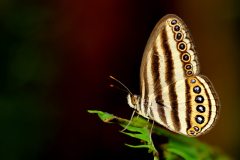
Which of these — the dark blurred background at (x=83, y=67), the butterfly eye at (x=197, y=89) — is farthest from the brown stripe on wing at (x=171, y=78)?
the dark blurred background at (x=83, y=67)

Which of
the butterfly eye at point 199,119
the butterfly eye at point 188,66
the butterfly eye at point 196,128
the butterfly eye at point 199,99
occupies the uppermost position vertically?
the butterfly eye at point 188,66

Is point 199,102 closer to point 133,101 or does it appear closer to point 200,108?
point 200,108

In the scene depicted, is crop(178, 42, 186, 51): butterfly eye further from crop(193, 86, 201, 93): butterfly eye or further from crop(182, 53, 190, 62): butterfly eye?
crop(193, 86, 201, 93): butterfly eye

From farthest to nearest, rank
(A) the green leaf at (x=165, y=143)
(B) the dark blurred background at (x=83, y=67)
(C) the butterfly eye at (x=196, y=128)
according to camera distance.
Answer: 1. (B) the dark blurred background at (x=83, y=67)
2. (C) the butterfly eye at (x=196, y=128)
3. (A) the green leaf at (x=165, y=143)

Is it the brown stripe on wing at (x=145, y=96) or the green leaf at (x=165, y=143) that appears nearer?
the green leaf at (x=165, y=143)

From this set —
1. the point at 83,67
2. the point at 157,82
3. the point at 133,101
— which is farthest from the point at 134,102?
the point at 83,67

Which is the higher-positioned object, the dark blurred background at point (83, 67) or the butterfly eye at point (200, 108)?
the dark blurred background at point (83, 67)

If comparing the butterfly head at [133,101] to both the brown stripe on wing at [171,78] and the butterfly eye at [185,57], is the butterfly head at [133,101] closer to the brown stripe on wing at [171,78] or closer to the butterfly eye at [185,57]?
the brown stripe on wing at [171,78]
